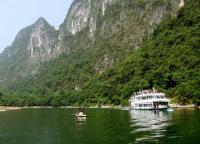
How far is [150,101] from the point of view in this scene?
132m

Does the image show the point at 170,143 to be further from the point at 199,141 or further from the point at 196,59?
the point at 196,59

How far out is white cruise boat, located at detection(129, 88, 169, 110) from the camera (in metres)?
129

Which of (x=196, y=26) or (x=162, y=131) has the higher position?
(x=196, y=26)

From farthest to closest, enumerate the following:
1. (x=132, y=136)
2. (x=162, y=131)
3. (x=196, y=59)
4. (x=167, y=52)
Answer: (x=167, y=52)
(x=196, y=59)
(x=162, y=131)
(x=132, y=136)

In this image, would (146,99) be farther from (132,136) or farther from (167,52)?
(132,136)

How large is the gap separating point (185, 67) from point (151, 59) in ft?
101

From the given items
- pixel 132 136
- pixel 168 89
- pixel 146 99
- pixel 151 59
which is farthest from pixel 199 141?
pixel 151 59

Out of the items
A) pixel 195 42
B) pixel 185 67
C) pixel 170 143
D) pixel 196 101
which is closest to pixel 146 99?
pixel 196 101

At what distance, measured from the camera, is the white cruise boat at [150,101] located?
129 metres

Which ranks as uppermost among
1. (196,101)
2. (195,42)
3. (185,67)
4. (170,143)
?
(195,42)

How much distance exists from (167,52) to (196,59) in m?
31.5

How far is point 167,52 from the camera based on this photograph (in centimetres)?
18775

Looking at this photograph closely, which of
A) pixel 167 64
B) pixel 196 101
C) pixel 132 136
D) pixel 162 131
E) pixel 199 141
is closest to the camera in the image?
pixel 199 141

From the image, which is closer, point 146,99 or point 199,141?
point 199,141
